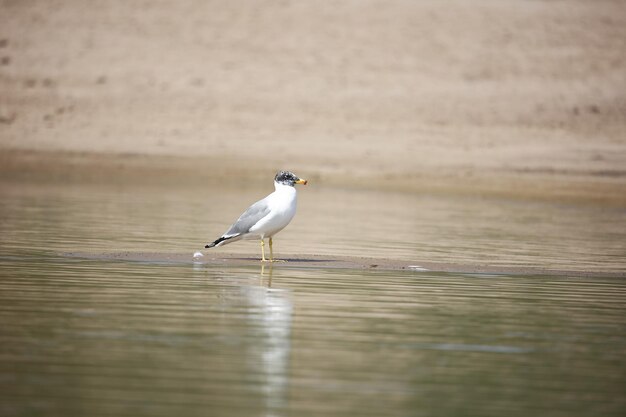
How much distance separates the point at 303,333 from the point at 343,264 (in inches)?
207

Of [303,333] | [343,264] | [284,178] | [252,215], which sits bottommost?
[303,333]

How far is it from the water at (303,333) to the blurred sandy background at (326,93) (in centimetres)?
1681

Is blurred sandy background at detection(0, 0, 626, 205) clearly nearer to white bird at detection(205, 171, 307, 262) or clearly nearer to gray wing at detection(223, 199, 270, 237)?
white bird at detection(205, 171, 307, 262)

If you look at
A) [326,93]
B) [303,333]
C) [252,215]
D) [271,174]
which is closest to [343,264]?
[252,215]

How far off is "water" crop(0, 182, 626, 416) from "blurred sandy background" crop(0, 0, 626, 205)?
16.8 metres

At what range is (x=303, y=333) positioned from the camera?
9.01 m

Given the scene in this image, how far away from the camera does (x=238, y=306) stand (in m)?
10.4

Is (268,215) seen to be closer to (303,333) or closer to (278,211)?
(278,211)

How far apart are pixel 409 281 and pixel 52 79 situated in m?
31.6

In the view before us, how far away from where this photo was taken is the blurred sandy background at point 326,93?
34625 mm

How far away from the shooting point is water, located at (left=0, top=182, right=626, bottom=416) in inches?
273

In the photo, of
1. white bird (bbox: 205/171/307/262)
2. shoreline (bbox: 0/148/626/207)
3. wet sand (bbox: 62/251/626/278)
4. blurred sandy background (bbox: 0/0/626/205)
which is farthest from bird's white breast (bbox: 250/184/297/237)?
blurred sandy background (bbox: 0/0/626/205)

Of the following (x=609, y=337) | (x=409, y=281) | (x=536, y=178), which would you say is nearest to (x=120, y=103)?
(x=536, y=178)

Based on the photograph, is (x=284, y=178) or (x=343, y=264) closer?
(x=343, y=264)
